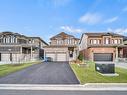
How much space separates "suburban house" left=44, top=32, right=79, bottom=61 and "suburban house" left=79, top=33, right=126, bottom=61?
5498 mm

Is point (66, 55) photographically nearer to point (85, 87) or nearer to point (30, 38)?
point (30, 38)

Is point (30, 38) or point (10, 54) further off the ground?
point (30, 38)

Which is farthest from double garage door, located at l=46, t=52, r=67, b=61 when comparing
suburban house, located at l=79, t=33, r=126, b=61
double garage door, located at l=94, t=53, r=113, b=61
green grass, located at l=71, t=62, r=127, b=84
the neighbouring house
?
green grass, located at l=71, t=62, r=127, b=84

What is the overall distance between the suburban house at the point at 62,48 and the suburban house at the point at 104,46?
550cm

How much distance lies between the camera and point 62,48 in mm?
58094

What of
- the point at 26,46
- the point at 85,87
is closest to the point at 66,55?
the point at 26,46

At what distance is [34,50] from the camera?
65125 millimetres

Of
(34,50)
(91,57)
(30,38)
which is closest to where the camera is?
(91,57)

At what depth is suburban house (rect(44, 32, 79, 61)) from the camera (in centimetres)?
5782

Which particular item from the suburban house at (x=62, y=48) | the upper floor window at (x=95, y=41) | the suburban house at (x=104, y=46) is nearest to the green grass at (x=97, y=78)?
the suburban house at (x=104, y=46)

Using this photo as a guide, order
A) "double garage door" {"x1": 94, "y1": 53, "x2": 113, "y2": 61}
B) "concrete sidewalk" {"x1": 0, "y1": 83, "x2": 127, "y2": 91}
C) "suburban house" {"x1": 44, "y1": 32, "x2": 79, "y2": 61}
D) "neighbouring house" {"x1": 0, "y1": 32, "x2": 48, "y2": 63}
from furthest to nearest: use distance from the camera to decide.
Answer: "suburban house" {"x1": 44, "y1": 32, "x2": 79, "y2": 61}, "neighbouring house" {"x1": 0, "y1": 32, "x2": 48, "y2": 63}, "double garage door" {"x1": 94, "y1": 53, "x2": 113, "y2": 61}, "concrete sidewalk" {"x1": 0, "y1": 83, "x2": 127, "y2": 91}

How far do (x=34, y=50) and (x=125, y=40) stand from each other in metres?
30.9

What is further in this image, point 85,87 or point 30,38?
point 30,38

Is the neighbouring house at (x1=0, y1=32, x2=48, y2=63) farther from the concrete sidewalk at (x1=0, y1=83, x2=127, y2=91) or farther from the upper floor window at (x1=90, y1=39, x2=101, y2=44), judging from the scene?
the concrete sidewalk at (x1=0, y1=83, x2=127, y2=91)
